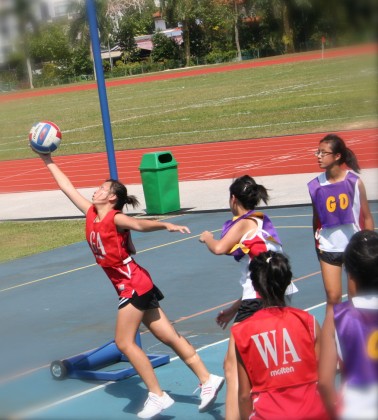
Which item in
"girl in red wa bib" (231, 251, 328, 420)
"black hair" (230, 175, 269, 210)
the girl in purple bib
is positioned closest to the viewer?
the girl in purple bib

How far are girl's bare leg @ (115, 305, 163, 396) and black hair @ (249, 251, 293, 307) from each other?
2.04 m

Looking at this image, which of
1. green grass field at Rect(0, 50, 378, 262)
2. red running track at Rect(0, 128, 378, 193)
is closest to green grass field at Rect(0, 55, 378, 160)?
green grass field at Rect(0, 50, 378, 262)

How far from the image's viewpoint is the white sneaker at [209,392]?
547cm

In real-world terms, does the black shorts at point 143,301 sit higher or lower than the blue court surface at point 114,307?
higher

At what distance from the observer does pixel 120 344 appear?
18.4 feet

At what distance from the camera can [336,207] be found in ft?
20.1

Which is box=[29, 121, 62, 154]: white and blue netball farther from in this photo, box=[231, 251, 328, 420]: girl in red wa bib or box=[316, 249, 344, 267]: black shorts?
box=[231, 251, 328, 420]: girl in red wa bib

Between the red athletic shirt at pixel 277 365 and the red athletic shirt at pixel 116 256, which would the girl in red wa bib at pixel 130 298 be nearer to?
the red athletic shirt at pixel 116 256

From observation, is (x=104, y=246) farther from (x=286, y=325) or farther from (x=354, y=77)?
(x=354, y=77)

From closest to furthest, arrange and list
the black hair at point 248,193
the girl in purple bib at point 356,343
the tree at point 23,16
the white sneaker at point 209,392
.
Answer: the girl in purple bib at point 356,343
the tree at point 23,16
the black hair at point 248,193
the white sneaker at point 209,392

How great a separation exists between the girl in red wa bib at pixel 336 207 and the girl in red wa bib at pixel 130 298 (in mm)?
1186

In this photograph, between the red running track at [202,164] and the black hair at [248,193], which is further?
the red running track at [202,164]

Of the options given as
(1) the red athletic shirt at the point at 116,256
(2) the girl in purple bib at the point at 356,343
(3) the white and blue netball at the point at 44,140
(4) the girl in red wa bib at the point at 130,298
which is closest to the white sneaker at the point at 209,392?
(4) the girl in red wa bib at the point at 130,298

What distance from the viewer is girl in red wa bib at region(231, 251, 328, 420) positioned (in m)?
3.43
